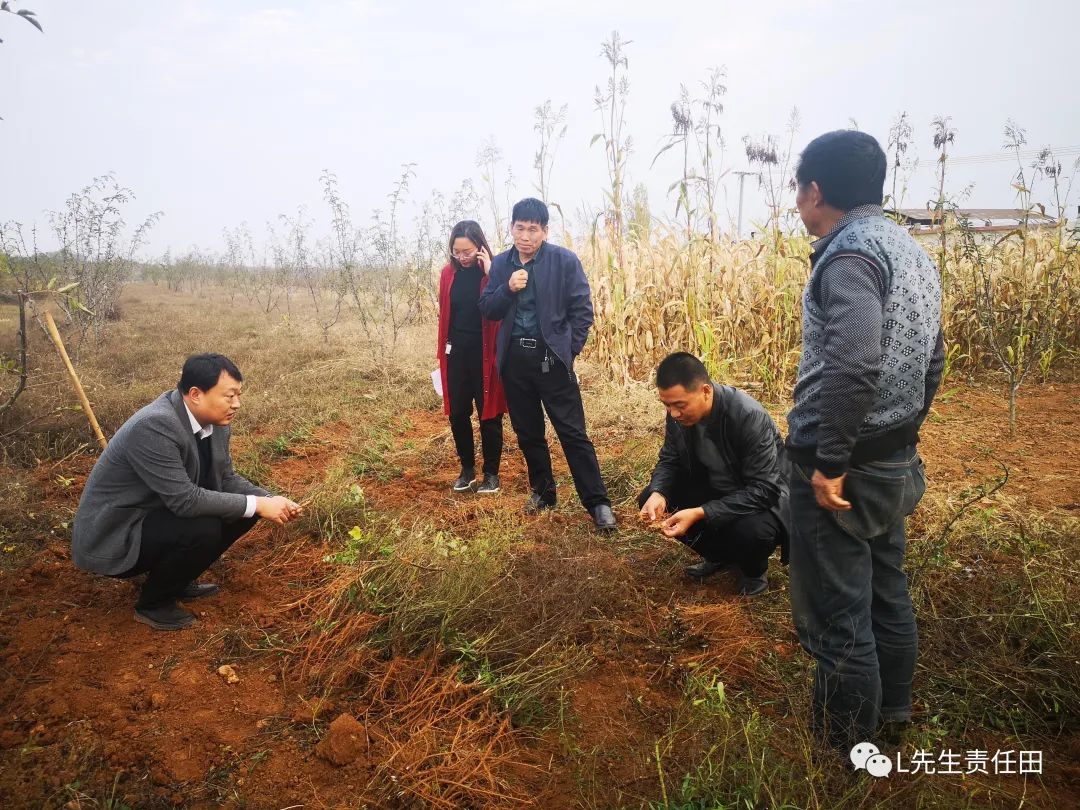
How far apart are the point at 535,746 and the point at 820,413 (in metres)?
1.33

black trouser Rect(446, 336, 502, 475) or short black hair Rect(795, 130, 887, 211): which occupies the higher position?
short black hair Rect(795, 130, 887, 211)

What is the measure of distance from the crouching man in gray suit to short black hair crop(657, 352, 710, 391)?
161cm

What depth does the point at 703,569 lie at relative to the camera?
3088 mm

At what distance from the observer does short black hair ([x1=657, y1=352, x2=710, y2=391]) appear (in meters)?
2.57

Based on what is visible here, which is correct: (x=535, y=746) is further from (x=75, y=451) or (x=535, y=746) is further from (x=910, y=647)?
(x=75, y=451)

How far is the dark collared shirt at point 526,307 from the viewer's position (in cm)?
366

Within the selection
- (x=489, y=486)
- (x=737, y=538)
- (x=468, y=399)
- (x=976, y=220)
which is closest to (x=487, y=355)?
(x=468, y=399)

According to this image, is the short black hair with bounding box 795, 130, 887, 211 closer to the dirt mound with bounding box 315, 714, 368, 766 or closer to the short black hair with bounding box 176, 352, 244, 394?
the dirt mound with bounding box 315, 714, 368, 766

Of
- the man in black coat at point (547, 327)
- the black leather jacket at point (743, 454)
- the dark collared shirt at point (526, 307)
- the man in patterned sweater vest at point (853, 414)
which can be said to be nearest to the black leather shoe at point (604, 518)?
the man in black coat at point (547, 327)

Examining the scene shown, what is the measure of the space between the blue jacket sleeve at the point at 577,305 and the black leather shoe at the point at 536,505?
0.88 meters

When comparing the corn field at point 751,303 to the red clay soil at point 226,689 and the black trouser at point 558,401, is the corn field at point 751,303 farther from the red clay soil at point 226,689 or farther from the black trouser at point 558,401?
the red clay soil at point 226,689

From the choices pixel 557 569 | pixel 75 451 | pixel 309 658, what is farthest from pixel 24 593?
pixel 557 569

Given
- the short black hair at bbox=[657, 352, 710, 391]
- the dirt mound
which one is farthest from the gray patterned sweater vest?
the dirt mound

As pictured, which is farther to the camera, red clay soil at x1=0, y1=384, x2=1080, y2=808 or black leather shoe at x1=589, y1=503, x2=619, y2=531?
black leather shoe at x1=589, y1=503, x2=619, y2=531
